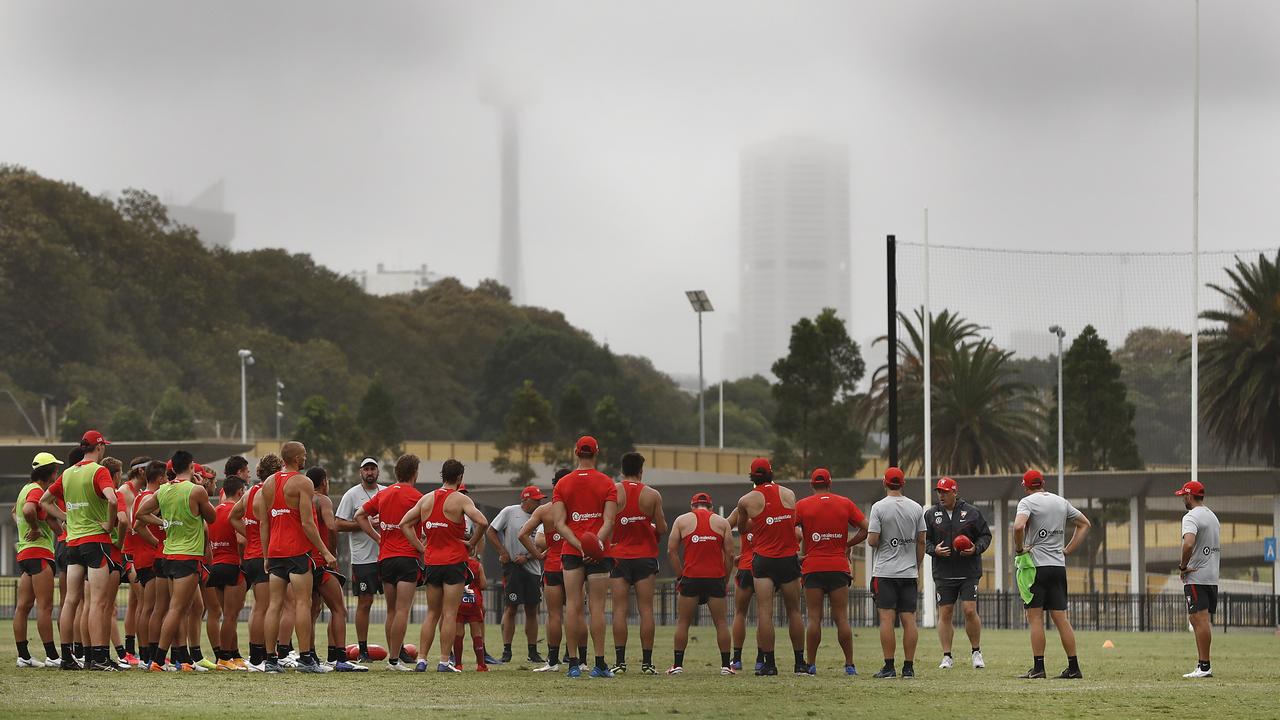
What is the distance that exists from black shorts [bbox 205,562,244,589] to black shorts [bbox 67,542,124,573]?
0.96 meters

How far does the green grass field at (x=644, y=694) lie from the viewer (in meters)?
11.1

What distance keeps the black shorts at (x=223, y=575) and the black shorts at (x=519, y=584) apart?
4065mm

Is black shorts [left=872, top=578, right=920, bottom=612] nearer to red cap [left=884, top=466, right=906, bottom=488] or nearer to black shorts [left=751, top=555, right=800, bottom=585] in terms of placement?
black shorts [left=751, top=555, right=800, bottom=585]

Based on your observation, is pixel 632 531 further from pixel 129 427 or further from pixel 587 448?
pixel 129 427

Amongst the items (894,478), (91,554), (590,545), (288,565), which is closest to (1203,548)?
(894,478)

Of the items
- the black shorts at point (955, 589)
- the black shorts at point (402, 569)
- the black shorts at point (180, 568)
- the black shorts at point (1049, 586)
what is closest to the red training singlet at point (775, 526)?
the black shorts at point (955, 589)

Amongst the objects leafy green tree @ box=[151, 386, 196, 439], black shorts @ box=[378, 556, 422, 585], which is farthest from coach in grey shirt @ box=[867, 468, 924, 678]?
leafy green tree @ box=[151, 386, 196, 439]

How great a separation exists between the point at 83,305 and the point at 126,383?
556 cm

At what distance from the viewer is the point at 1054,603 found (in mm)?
15008

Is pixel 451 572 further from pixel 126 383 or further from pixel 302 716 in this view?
pixel 126 383

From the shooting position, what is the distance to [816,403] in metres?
57.7

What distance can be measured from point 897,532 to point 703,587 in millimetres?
1927

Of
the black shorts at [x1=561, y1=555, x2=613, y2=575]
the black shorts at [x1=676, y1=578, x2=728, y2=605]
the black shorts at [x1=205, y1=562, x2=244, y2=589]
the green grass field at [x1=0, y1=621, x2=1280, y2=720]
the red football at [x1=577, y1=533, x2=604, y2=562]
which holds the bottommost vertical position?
the green grass field at [x1=0, y1=621, x2=1280, y2=720]

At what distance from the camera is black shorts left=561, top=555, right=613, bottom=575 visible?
1473 centimetres
